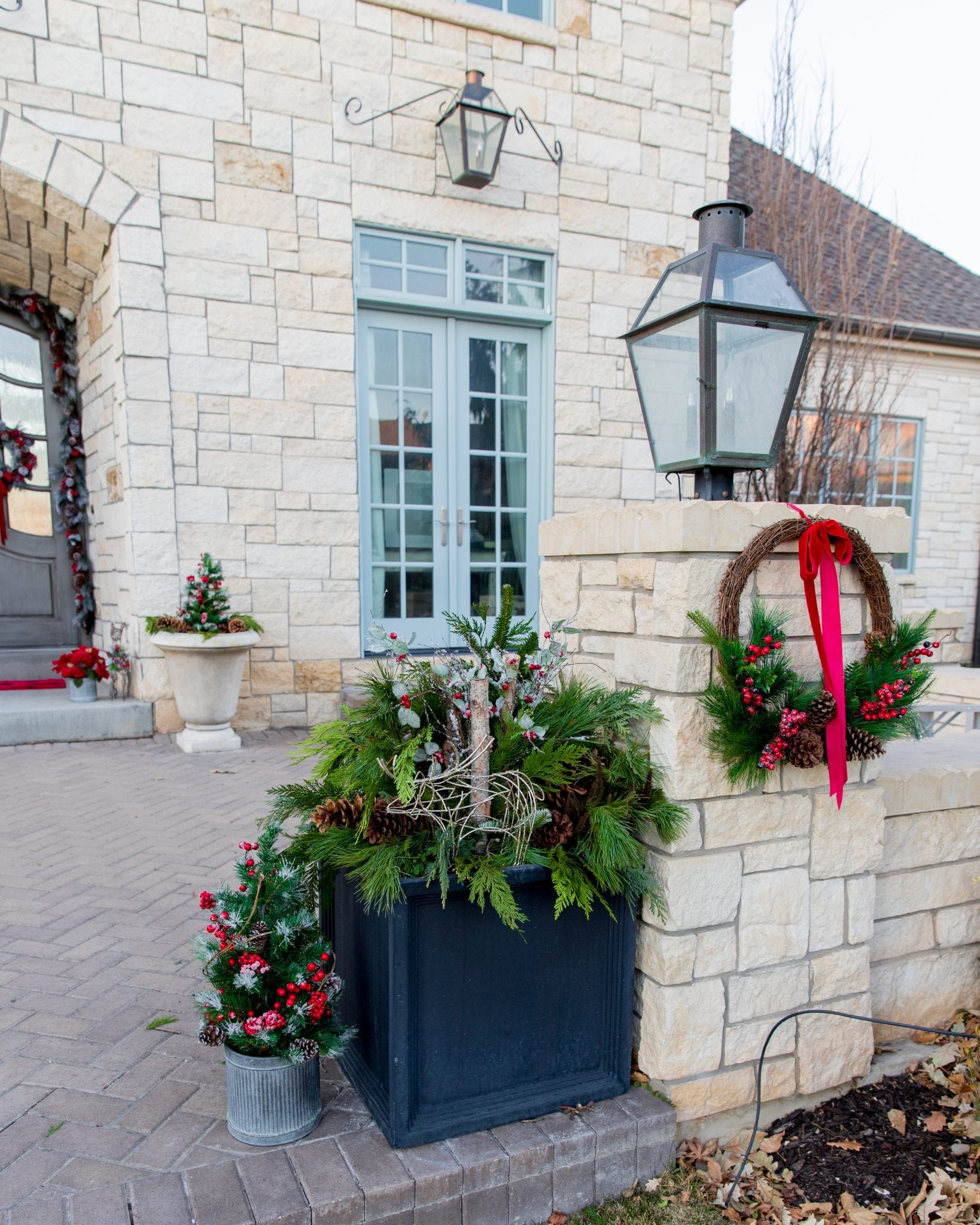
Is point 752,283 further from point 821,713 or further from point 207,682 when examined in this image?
point 207,682

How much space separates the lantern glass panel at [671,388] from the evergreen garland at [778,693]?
1.68 feet

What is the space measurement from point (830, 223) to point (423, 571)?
4.32 meters

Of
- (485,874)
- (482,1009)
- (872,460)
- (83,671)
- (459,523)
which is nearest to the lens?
(485,874)

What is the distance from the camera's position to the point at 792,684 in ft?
6.28

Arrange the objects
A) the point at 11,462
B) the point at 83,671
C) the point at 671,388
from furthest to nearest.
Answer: the point at 11,462, the point at 83,671, the point at 671,388

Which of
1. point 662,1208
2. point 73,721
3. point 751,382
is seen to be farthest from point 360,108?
point 662,1208

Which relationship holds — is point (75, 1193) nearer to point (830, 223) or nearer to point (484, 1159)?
point (484, 1159)

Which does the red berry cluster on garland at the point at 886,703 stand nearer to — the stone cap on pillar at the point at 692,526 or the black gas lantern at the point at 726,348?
the stone cap on pillar at the point at 692,526

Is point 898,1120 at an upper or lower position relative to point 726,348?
lower

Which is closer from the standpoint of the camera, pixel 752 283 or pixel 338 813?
pixel 338 813

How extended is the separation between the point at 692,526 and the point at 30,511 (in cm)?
559

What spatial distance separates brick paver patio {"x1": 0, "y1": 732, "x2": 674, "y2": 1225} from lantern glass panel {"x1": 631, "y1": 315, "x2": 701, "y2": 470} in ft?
5.33

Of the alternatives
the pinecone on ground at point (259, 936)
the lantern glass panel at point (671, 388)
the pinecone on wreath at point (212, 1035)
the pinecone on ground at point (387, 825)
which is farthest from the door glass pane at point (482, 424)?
the pinecone on wreath at point (212, 1035)

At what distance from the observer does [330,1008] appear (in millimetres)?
1749
